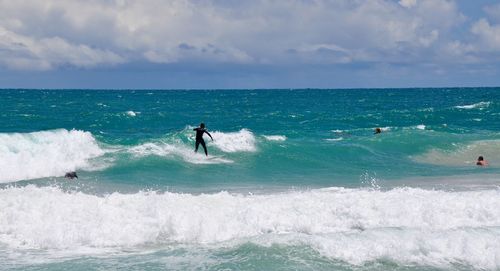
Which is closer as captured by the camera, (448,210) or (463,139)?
A: (448,210)

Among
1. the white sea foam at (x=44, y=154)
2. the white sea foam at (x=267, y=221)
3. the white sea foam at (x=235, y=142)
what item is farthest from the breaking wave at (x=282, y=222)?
the white sea foam at (x=235, y=142)

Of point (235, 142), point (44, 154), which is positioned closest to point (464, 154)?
point (235, 142)

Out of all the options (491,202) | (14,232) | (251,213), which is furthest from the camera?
(491,202)

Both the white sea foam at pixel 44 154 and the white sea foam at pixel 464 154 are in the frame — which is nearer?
the white sea foam at pixel 44 154

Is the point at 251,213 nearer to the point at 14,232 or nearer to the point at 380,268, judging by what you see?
the point at 380,268

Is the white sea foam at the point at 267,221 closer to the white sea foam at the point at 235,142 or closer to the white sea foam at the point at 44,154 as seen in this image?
the white sea foam at the point at 44,154

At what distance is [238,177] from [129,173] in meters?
3.35

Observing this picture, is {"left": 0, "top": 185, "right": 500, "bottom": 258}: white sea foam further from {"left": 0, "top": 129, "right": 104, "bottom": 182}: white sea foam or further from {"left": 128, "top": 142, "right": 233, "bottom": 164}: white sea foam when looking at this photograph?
{"left": 128, "top": 142, "right": 233, "bottom": 164}: white sea foam

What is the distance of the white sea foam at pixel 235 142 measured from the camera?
26938mm

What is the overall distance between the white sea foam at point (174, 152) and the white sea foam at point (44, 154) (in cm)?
150

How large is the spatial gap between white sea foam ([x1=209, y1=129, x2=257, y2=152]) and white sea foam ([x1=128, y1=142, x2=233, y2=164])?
1316mm

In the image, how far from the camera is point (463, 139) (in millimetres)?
32656

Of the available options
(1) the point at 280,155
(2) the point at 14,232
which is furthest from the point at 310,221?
(1) the point at 280,155

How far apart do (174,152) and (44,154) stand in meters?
4.57
